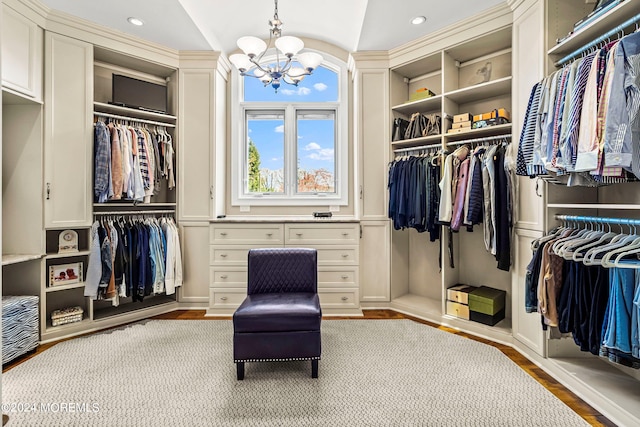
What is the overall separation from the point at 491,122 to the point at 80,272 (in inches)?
160

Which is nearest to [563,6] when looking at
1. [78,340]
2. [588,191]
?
[588,191]

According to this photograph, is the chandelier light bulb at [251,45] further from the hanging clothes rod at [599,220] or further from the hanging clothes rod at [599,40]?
the hanging clothes rod at [599,220]

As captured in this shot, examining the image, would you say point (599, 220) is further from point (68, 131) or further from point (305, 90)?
point (68, 131)

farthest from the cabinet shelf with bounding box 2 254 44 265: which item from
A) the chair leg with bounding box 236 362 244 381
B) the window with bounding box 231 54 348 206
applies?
the window with bounding box 231 54 348 206

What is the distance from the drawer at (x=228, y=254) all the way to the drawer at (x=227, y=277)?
7cm

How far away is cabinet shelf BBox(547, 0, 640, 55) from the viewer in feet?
6.00

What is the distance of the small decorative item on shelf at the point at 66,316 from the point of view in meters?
2.99

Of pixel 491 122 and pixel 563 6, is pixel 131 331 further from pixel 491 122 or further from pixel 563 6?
pixel 563 6

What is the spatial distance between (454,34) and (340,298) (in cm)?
285

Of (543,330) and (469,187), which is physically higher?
(469,187)

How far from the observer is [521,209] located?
270 cm

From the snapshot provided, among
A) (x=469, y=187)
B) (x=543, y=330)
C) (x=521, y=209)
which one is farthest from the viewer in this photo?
(x=469, y=187)

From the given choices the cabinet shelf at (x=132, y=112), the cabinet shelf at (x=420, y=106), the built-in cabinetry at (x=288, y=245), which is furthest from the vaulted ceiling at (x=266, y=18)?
the built-in cabinetry at (x=288, y=245)

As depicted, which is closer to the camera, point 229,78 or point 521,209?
point 521,209
